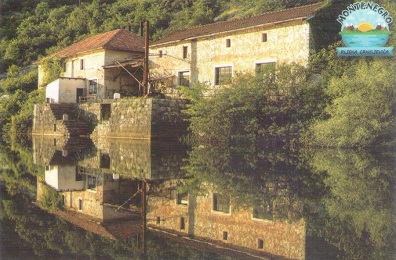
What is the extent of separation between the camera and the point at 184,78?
32.8 m

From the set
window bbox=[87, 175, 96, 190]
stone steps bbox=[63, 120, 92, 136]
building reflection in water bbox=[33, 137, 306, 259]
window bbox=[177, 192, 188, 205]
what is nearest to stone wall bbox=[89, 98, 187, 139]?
stone steps bbox=[63, 120, 92, 136]

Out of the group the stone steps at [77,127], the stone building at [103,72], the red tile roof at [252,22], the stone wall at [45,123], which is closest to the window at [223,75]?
the red tile roof at [252,22]

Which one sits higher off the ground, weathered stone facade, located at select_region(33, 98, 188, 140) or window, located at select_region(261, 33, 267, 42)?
window, located at select_region(261, 33, 267, 42)

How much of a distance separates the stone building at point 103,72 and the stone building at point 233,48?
238 centimetres

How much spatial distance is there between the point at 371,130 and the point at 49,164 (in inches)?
505

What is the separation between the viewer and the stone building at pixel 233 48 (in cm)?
2638

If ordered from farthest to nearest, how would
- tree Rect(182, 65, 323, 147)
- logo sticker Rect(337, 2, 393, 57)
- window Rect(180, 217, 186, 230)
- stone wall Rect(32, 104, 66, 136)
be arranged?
stone wall Rect(32, 104, 66, 136) → tree Rect(182, 65, 323, 147) → logo sticker Rect(337, 2, 393, 57) → window Rect(180, 217, 186, 230)

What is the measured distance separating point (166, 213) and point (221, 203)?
3.85 ft

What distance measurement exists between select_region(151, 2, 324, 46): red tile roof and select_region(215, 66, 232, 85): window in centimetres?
214

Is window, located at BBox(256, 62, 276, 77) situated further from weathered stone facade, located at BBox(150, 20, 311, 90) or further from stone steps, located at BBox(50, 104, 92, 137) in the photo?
stone steps, located at BBox(50, 104, 92, 137)

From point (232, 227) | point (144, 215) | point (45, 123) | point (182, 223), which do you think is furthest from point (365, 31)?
point (45, 123)

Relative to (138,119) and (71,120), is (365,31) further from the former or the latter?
(71,120)

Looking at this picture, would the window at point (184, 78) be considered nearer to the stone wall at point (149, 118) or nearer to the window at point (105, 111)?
the stone wall at point (149, 118)

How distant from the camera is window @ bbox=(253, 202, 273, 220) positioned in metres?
7.73
